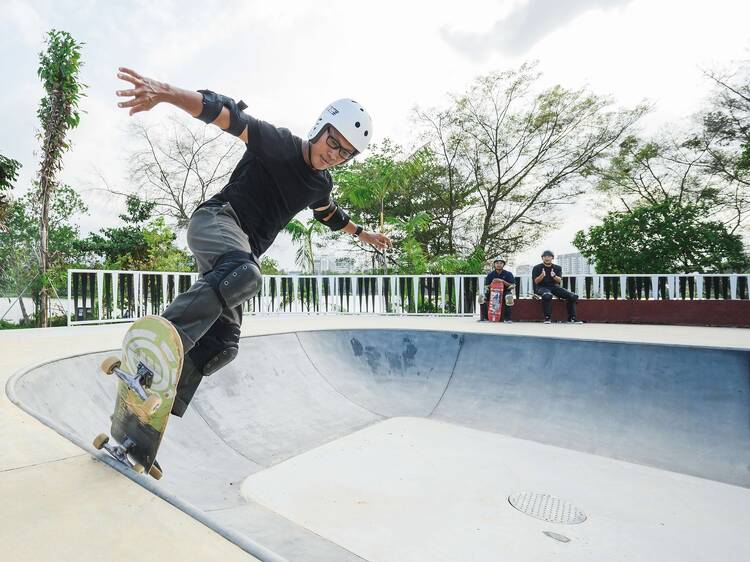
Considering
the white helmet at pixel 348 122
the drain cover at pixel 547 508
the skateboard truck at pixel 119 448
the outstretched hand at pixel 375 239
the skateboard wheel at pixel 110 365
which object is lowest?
the drain cover at pixel 547 508

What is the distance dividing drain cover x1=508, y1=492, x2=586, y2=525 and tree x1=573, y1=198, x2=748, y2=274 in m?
15.5

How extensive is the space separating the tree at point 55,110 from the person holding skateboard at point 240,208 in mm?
11710

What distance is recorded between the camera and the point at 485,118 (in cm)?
2122

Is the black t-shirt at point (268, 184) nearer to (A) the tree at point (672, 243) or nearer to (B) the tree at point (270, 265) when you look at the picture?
(A) the tree at point (672, 243)

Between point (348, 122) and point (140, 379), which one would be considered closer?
point (140, 379)

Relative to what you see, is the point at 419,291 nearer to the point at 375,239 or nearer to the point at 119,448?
the point at 375,239

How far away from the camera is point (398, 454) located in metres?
3.35

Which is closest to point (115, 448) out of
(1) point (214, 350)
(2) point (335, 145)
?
(1) point (214, 350)

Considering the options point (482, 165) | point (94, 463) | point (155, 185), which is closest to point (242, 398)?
point (94, 463)

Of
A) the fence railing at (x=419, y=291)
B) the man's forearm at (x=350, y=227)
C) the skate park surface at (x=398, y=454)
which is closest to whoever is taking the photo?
the skate park surface at (x=398, y=454)

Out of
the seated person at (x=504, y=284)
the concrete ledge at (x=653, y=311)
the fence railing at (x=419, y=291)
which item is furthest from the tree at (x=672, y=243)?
the seated person at (x=504, y=284)

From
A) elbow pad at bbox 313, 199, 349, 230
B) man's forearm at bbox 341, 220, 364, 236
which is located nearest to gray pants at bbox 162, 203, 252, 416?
elbow pad at bbox 313, 199, 349, 230

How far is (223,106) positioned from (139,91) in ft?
1.12

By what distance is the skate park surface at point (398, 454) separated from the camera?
1.23m
